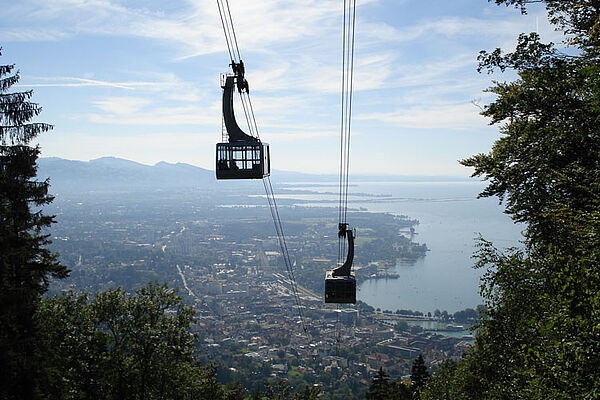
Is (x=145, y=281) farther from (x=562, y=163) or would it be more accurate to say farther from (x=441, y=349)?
(x=562, y=163)

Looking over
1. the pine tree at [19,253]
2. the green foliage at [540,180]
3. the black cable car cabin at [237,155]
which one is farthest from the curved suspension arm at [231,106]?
the green foliage at [540,180]

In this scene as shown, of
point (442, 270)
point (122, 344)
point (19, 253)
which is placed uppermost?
point (19, 253)

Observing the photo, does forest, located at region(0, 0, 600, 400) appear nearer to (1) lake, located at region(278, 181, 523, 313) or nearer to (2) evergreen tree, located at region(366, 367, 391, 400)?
(2) evergreen tree, located at region(366, 367, 391, 400)

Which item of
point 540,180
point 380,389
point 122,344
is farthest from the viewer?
point 380,389

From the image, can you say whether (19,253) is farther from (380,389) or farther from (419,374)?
(419,374)

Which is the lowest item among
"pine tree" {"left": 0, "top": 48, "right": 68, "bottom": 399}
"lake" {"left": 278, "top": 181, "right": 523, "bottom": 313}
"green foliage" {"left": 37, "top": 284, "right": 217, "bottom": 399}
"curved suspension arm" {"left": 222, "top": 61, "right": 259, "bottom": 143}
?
"lake" {"left": 278, "top": 181, "right": 523, "bottom": 313}

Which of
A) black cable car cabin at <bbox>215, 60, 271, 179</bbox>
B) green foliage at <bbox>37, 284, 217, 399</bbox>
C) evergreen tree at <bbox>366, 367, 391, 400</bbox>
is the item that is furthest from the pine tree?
evergreen tree at <bbox>366, 367, 391, 400</bbox>

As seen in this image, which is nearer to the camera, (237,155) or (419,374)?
(237,155)

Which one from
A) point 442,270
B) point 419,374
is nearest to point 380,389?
point 419,374

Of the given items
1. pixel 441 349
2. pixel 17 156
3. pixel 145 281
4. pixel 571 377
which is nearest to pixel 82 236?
pixel 145 281
